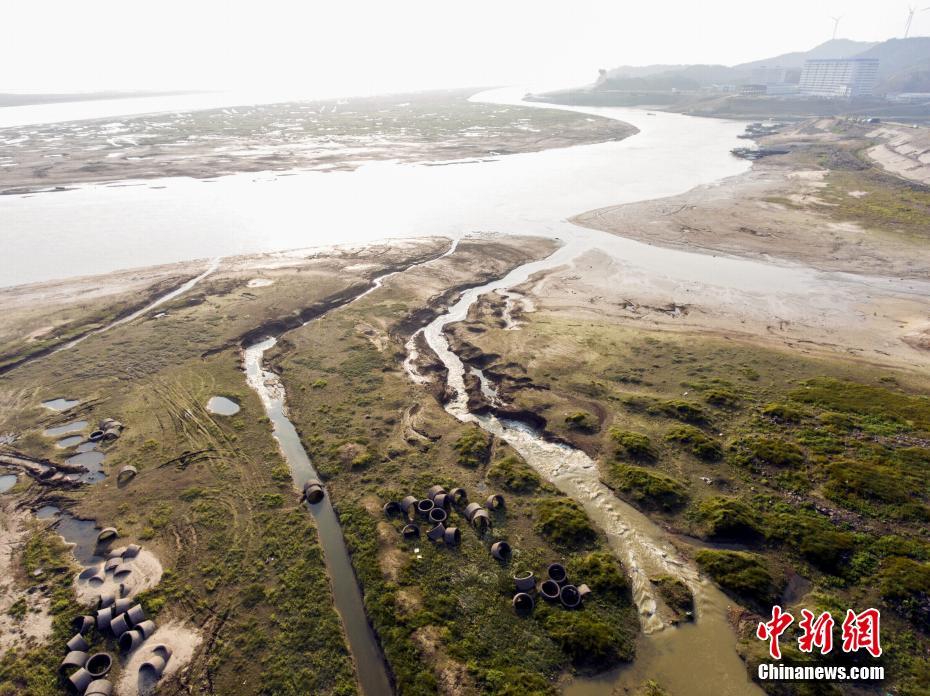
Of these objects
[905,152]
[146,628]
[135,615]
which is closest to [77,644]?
[135,615]

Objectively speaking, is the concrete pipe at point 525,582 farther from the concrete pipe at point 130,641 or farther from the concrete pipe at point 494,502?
the concrete pipe at point 130,641

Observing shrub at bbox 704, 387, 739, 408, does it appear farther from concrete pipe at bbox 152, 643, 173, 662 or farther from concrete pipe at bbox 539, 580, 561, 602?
concrete pipe at bbox 152, 643, 173, 662

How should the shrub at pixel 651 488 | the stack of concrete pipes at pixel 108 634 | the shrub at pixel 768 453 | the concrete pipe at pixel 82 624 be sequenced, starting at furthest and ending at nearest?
the shrub at pixel 768 453 → the shrub at pixel 651 488 → the concrete pipe at pixel 82 624 → the stack of concrete pipes at pixel 108 634

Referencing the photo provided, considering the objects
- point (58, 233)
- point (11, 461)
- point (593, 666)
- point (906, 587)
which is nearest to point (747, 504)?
point (906, 587)

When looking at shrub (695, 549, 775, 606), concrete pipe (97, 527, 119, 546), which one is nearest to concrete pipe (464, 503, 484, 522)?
shrub (695, 549, 775, 606)

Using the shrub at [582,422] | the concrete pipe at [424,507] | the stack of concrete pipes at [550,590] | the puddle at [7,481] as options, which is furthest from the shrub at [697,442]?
the puddle at [7,481]
